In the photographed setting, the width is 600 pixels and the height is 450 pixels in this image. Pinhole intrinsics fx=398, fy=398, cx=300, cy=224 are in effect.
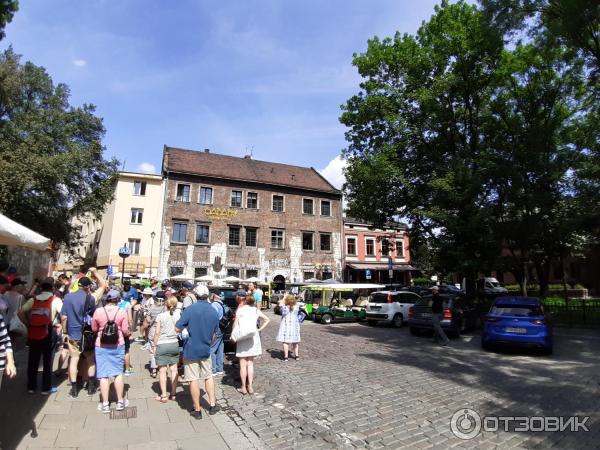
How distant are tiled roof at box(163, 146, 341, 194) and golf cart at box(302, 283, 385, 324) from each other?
18.6m

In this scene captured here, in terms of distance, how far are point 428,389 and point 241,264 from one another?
30.1 meters

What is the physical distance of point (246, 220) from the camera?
37531mm

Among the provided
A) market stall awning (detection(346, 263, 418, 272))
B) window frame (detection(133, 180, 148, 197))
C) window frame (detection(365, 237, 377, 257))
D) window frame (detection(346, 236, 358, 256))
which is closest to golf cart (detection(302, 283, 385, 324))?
market stall awning (detection(346, 263, 418, 272))

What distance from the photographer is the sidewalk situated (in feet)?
15.5

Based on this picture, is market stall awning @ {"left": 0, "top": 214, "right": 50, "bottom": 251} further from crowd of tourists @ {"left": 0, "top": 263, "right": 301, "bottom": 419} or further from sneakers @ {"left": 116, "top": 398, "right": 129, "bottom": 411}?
sneakers @ {"left": 116, "top": 398, "right": 129, "bottom": 411}

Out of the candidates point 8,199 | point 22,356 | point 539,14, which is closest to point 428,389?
point 22,356

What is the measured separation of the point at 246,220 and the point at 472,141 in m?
22.1

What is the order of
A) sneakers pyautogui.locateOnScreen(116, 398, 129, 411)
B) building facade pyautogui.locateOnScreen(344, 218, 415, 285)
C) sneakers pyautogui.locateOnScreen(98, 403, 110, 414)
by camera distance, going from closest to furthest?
1. sneakers pyautogui.locateOnScreen(98, 403, 110, 414)
2. sneakers pyautogui.locateOnScreen(116, 398, 129, 411)
3. building facade pyautogui.locateOnScreen(344, 218, 415, 285)

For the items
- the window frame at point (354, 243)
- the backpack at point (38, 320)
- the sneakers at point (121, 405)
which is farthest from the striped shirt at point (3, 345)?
the window frame at point (354, 243)

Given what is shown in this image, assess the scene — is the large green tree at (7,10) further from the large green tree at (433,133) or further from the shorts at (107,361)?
the large green tree at (433,133)

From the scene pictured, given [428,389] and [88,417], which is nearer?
[88,417]

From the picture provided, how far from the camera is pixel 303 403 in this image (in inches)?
255

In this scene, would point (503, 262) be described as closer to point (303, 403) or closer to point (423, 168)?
point (423, 168)

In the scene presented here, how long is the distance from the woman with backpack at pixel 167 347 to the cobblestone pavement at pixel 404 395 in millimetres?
982
